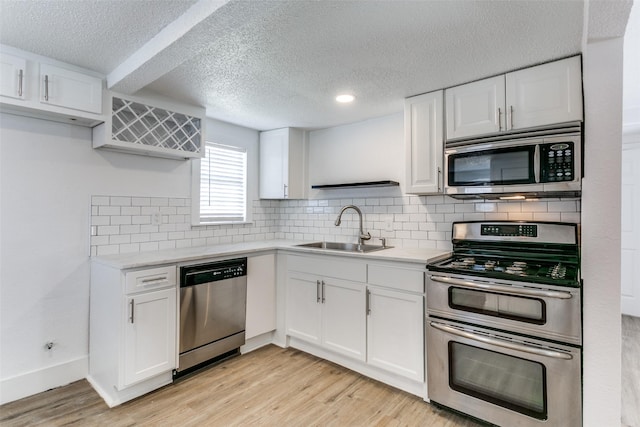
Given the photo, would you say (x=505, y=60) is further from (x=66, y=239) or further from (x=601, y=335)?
(x=66, y=239)

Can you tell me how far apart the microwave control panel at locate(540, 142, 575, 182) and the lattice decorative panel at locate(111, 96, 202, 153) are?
2639 mm

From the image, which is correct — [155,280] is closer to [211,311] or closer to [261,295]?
[211,311]

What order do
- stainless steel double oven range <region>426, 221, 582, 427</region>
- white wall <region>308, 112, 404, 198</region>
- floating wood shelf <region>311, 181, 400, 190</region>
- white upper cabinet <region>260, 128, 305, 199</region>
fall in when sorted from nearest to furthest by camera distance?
stainless steel double oven range <region>426, 221, 582, 427</region>, floating wood shelf <region>311, 181, 400, 190</region>, white wall <region>308, 112, 404, 198</region>, white upper cabinet <region>260, 128, 305, 199</region>

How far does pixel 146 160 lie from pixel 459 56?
2.56 meters

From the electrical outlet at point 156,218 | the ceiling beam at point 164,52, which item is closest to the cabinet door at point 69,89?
the ceiling beam at point 164,52

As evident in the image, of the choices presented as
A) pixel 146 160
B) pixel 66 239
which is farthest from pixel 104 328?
pixel 146 160

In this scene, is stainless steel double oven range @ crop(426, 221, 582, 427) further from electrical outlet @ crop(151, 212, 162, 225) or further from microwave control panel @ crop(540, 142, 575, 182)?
electrical outlet @ crop(151, 212, 162, 225)

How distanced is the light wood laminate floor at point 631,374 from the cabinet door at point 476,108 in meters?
1.99

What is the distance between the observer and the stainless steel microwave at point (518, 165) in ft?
6.37

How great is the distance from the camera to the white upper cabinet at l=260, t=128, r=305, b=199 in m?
3.58

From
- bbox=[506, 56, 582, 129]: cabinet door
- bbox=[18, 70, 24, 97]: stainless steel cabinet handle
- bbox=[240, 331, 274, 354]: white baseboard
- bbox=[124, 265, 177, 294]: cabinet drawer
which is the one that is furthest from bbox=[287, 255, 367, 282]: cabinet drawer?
bbox=[18, 70, 24, 97]: stainless steel cabinet handle

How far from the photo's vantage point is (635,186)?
153 inches

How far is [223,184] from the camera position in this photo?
11.5 ft

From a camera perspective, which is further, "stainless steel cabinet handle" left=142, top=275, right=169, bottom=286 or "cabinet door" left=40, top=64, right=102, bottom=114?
"stainless steel cabinet handle" left=142, top=275, right=169, bottom=286
